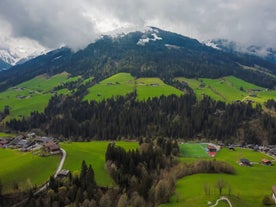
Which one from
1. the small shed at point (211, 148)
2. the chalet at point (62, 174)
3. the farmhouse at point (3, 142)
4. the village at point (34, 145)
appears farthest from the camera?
the small shed at point (211, 148)

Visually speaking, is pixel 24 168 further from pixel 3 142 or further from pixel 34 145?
pixel 3 142

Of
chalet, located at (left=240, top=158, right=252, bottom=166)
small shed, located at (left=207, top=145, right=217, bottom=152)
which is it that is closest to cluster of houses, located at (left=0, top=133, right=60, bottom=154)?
small shed, located at (left=207, top=145, right=217, bottom=152)

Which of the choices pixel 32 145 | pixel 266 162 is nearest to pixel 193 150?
pixel 266 162

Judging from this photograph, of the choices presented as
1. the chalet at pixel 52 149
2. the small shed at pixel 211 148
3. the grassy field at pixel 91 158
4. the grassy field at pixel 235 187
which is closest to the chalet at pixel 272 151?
the grassy field at pixel 235 187

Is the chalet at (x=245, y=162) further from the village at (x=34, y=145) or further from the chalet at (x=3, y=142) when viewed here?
the chalet at (x=3, y=142)

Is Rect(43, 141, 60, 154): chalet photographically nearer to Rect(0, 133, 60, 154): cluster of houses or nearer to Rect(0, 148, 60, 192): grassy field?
Rect(0, 133, 60, 154): cluster of houses

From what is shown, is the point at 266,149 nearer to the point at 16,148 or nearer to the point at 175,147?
the point at 175,147
